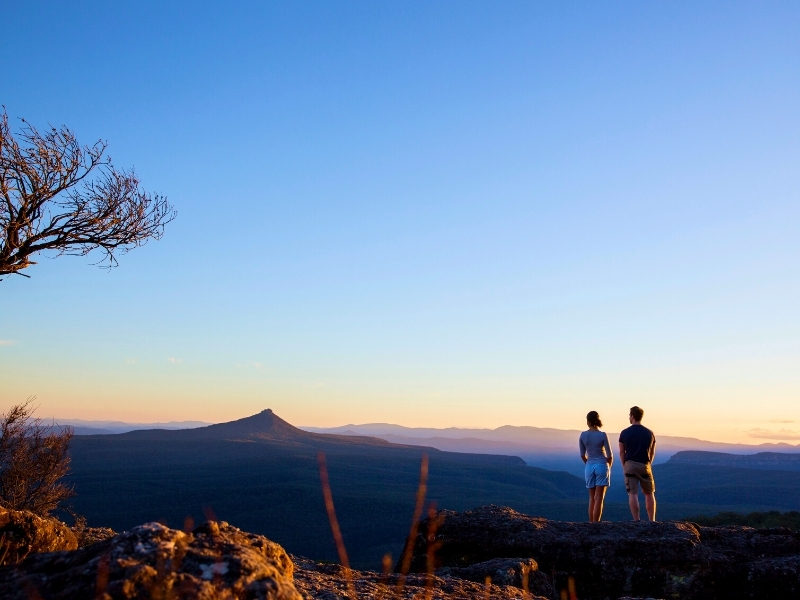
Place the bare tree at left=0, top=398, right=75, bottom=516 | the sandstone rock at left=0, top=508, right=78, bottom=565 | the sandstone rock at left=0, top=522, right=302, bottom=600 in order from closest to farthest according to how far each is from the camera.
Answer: the sandstone rock at left=0, top=522, right=302, bottom=600, the sandstone rock at left=0, top=508, right=78, bottom=565, the bare tree at left=0, top=398, right=75, bottom=516

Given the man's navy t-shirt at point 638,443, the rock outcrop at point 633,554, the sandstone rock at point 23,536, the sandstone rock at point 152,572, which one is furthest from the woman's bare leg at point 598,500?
the sandstone rock at point 152,572

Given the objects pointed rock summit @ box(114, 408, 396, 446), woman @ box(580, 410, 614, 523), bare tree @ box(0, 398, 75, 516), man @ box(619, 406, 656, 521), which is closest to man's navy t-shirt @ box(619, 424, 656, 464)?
man @ box(619, 406, 656, 521)

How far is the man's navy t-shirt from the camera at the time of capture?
1153 cm

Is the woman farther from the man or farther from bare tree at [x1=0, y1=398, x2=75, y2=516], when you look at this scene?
bare tree at [x1=0, y1=398, x2=75, y2=516]

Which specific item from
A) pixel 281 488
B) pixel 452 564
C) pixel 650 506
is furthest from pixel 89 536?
pixel 281 488

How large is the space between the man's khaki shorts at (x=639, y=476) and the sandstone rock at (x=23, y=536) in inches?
373

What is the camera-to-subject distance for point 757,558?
8.26m

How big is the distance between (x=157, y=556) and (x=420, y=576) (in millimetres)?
4054

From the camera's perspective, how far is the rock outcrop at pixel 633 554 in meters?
7.65

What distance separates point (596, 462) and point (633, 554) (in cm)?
345

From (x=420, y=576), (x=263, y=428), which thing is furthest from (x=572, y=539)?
(x=263, y=428)

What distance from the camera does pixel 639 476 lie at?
11484 millimetres

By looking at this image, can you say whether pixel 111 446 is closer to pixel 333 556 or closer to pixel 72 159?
pixel 333 556

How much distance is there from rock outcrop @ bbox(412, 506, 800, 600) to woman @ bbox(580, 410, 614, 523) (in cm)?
210
